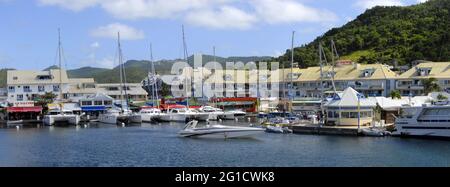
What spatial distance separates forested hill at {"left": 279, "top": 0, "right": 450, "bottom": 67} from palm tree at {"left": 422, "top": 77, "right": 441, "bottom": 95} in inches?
1065

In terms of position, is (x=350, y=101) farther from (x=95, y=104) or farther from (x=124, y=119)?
(x=95, y=104)

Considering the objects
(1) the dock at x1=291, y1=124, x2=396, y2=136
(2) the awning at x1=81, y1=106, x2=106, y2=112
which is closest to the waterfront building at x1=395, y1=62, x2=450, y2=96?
(1) the dock at x1=291, y1=124, x2=396, y2=136

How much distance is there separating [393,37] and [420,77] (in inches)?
1973

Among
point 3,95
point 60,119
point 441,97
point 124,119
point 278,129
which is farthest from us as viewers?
point 3,95

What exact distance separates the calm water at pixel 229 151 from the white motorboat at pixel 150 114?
28922mm

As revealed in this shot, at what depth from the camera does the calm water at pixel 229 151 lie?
36.3 meters

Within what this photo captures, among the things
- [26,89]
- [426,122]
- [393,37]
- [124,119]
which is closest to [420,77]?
[426,122]

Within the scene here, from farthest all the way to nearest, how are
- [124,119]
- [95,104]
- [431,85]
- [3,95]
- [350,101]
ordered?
1. [3,95]
2. [95,104]
3. [431,85]
4. [124,119]
5. [350,101]

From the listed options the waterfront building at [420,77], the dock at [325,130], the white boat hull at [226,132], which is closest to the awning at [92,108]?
the white boat hull at [226,132]

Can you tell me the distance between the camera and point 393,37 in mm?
137375

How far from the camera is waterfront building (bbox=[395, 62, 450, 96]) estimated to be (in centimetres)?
8725

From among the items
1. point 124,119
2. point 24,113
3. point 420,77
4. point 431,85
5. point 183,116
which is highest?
point 420,77

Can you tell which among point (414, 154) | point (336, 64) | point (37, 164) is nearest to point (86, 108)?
point (336, 64)
